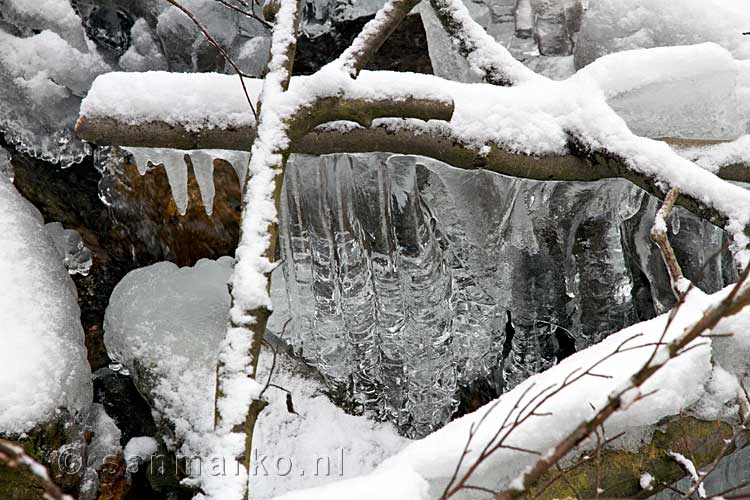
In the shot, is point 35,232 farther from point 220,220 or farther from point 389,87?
point 389,87

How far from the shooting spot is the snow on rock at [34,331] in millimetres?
2445

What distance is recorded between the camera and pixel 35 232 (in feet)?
9.74

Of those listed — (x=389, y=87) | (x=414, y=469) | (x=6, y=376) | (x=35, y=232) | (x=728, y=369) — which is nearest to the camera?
(x=414, y=469)

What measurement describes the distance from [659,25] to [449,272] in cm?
109

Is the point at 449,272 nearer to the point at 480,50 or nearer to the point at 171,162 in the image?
the point at 480,50

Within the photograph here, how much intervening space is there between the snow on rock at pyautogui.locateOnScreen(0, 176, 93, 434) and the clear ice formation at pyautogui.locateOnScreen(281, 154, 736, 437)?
74 centimetres

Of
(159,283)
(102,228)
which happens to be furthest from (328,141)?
(102,228)

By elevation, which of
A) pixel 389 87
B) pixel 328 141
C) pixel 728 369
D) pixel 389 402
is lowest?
pixel 389 402

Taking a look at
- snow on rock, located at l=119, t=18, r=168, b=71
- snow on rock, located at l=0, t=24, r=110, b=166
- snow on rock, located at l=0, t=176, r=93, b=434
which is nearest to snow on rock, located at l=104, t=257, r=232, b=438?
snow on rock, located at l=0, t=176, r=93, b=434

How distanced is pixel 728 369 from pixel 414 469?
2.31 ft

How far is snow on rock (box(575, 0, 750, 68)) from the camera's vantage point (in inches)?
111

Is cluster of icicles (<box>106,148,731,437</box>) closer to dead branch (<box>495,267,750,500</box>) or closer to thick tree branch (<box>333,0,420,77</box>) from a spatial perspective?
thick tree branch (<box>333,0,420,77</box>)

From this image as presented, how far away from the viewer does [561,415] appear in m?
1.63

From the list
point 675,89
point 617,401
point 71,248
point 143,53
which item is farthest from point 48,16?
point 617,401
